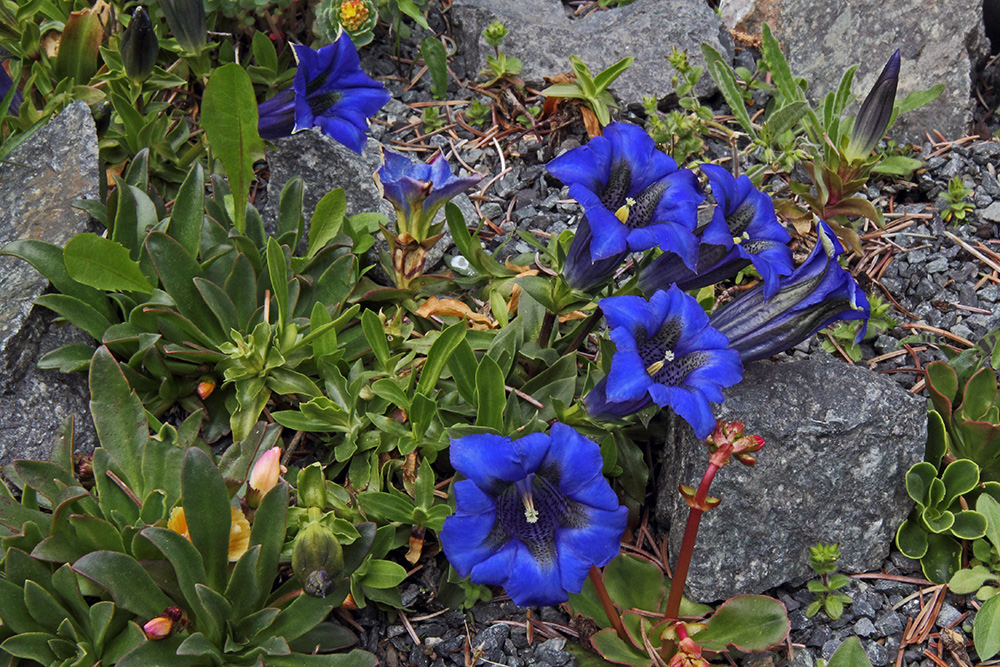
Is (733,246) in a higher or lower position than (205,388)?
higher

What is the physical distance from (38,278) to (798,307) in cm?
214

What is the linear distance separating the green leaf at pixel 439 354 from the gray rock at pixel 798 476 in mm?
649

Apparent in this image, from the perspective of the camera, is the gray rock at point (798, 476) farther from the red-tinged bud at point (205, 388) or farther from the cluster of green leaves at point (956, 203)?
the red-tinged bud at point (205, 388)

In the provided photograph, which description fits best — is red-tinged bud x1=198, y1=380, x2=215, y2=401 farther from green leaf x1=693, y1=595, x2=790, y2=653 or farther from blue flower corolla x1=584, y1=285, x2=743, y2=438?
green leaf x1=693, y1=595, x2=790, y2=653

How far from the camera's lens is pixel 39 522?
218cm

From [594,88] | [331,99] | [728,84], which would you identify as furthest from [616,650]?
[728,84]

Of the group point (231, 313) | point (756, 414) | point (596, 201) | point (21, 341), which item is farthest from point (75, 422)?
point (756, 414)

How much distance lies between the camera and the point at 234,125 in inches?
100

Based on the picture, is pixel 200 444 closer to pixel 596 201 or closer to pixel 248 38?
pixel 596 201

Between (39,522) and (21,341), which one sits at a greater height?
(21,341)

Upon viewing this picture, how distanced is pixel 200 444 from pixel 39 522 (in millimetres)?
431

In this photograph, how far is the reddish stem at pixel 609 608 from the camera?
204 centimetres

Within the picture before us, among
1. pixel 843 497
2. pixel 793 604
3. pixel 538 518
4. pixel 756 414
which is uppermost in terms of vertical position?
pixel 538 518

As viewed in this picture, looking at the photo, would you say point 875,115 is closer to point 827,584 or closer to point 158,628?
point 827,584
